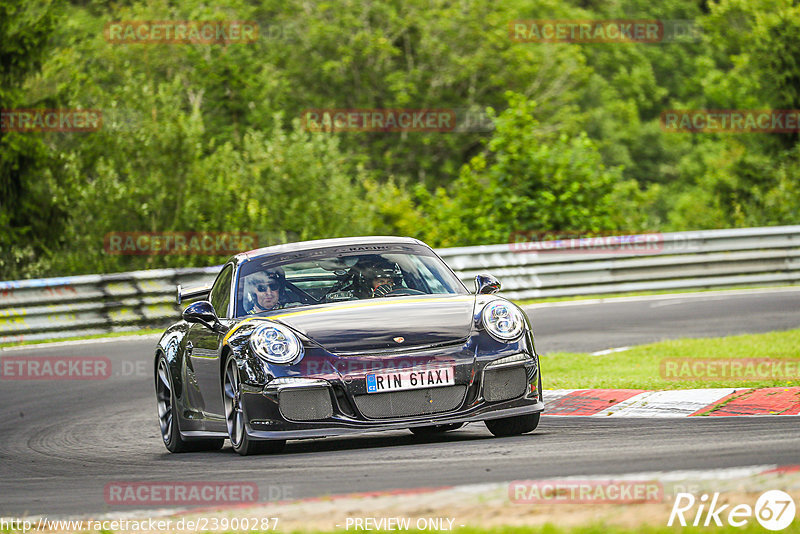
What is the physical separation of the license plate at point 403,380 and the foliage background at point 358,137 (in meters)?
15.4

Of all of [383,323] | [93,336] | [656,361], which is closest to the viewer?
[383,323]

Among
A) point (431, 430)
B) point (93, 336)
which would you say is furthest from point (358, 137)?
point (431, 430)

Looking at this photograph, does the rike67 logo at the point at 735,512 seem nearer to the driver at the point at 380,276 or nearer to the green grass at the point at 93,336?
the driver at the point at 380,276

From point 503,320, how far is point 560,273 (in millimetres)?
13157

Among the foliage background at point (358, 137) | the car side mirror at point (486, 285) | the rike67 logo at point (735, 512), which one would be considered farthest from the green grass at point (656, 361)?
the foliage background at point (358, 137)

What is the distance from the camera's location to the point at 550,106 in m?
48.5

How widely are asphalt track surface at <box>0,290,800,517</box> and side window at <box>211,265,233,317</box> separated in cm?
Result: 96

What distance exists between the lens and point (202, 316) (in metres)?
8.38

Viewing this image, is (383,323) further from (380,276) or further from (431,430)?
(431,430)

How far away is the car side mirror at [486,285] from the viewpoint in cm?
848

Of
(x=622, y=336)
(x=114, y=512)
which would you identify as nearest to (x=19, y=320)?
(x=622, y=336)

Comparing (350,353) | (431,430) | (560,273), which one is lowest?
(560,273)

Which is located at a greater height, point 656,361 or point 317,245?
point 317,245

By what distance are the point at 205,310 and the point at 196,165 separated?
15.5 metres
